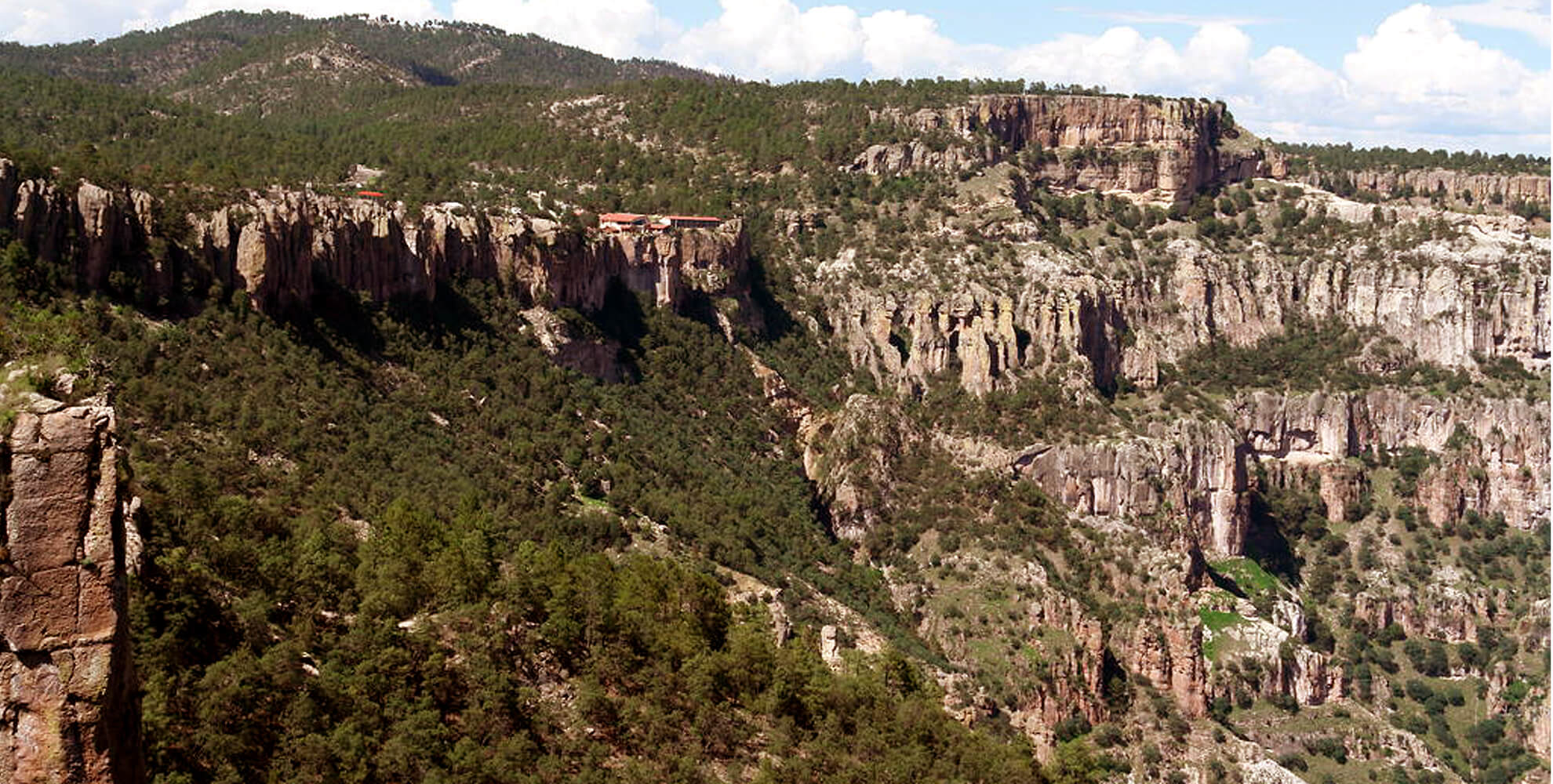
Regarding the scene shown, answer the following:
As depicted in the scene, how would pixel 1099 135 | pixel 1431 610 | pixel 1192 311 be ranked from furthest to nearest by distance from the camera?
1. pixel 1099 135
2. pixel 1192 311
3. pixel 1431 610

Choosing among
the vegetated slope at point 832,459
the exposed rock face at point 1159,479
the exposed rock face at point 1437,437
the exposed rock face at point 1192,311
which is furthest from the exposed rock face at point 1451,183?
the exposed rock face at point 1159,479

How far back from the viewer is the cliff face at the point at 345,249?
210ft

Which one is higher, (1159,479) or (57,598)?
(57,598)

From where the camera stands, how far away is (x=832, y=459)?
104938 millimetres

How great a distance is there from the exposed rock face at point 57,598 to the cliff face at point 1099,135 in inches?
5171

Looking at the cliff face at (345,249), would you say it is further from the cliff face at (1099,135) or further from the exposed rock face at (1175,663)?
the exposed rock face at (1175,663)

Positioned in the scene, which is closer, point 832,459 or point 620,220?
point 832,459

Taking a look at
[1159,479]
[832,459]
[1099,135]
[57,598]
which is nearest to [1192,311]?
[1099,135]

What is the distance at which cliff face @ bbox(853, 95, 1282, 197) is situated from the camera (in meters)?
150

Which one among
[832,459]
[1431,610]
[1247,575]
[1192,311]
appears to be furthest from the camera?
[1192,311]

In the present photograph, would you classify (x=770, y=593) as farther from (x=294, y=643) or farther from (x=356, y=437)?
(x=294, y=643)

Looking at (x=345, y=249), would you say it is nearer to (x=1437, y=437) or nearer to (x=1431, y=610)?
(x=1431, y=610)

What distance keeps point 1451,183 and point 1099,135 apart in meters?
44.5

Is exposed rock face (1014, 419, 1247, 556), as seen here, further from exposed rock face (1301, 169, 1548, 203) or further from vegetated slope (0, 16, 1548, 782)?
exposed rock face (1301, 169, 1548, 203)
